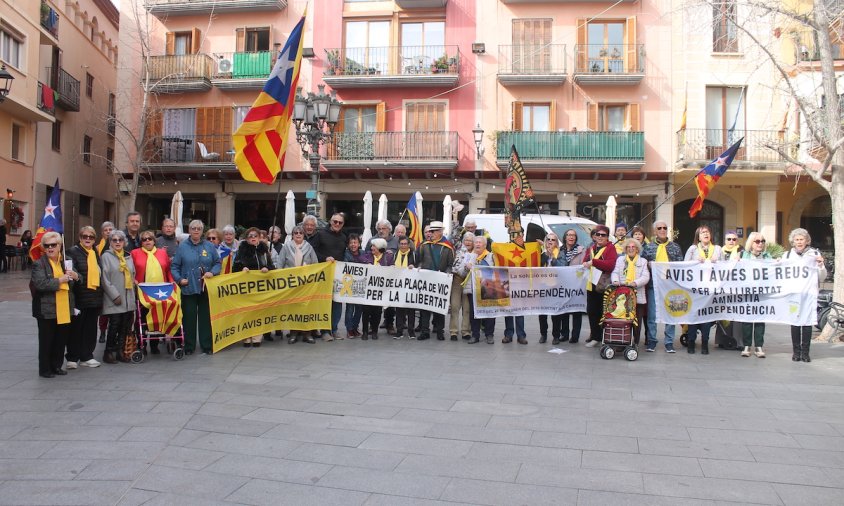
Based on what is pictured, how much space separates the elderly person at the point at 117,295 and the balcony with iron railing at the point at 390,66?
17510 mm

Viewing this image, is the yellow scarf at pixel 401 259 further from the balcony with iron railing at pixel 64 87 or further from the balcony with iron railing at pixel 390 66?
the balcony with iron railing at pixel 64 87

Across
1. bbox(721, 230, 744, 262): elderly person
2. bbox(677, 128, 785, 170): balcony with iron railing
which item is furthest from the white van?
bbox(677, 128, 785, 170): balcony with iron railing

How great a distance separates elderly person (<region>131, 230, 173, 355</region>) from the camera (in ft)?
27.3

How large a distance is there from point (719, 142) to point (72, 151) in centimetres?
2697

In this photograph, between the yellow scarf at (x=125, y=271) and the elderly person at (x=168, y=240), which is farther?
the elderly person at (x=168, y=240)

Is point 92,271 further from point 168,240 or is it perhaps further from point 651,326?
point 651,326

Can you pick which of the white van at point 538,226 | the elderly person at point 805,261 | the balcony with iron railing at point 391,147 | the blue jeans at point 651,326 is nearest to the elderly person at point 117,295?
the blue jeans at point 651,326

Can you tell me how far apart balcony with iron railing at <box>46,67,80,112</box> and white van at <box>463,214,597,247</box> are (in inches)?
767

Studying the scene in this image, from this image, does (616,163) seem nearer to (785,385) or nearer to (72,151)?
(785,385)

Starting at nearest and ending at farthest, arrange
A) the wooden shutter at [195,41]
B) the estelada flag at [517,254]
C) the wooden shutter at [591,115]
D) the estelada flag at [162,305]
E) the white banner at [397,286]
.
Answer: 1. the estelada flag at [162,305]
2. the white banner at [397,286]
3. the estelada flag at [517,254]
4. the wooden shutter at [591,115]
5. the wooden shutter at [195,41]

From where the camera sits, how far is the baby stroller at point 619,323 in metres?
8.75

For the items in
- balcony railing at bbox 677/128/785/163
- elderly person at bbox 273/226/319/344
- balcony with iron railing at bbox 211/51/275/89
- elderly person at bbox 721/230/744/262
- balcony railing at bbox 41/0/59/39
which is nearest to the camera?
elderly person at bbox 721/230/744/262

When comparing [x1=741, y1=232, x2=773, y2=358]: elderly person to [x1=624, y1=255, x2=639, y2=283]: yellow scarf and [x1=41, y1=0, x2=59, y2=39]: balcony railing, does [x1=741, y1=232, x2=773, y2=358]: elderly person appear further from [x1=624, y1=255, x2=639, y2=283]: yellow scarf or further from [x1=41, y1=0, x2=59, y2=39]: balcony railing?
[x1=41, y1=0, x2=59, y2=39]: balcony railing

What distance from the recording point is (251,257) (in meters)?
9.58
